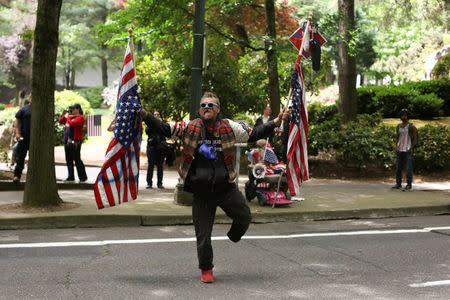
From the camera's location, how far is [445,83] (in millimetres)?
22750

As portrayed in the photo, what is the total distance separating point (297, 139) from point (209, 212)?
2110 millimetres

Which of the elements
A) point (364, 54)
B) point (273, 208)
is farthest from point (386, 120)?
point (364, 54)

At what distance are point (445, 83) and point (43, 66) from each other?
18026mm

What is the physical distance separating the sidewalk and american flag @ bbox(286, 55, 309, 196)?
2317mm

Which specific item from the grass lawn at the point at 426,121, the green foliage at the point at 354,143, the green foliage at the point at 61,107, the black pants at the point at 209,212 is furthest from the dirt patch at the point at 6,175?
the grass lawn at the point at 426,121

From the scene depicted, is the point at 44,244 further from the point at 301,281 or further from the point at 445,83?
the point at 445,83

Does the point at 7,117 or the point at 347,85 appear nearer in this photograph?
the point at 347,85

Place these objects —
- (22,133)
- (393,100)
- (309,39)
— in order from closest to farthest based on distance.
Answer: (309,39)
(22,133)
(393,100)

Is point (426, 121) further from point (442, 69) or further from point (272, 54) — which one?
point (272, 54)

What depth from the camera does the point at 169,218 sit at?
30.0ft

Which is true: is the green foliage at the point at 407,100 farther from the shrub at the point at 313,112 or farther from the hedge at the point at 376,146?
the hedge at the point at 376,146

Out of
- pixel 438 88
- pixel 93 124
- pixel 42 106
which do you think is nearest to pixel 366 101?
pixel 438 88

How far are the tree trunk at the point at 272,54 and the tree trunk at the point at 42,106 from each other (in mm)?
5693

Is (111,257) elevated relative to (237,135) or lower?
lower
